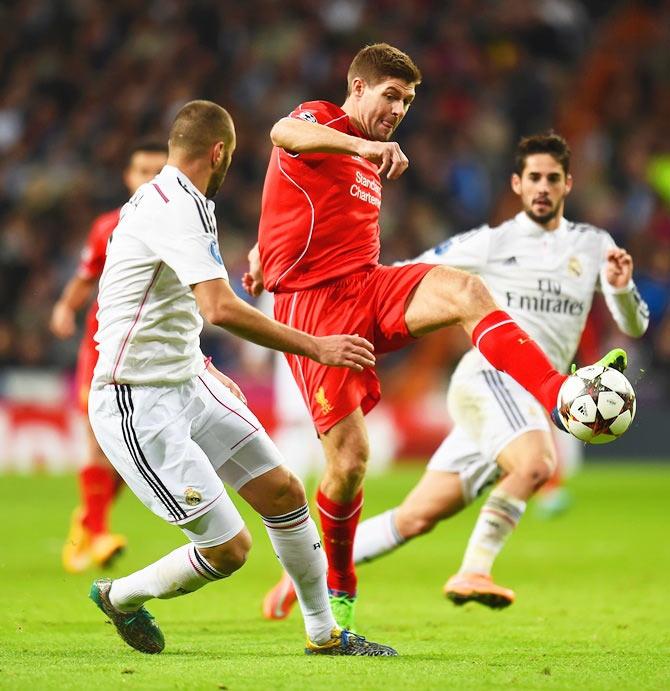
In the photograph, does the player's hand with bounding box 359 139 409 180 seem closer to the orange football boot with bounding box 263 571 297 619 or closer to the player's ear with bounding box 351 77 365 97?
the player's ear with bounding box 351 77 365 97

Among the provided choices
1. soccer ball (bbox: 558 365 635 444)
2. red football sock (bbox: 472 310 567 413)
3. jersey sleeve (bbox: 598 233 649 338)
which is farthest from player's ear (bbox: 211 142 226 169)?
jersey sleeve (bbox: 598 233 649 338)

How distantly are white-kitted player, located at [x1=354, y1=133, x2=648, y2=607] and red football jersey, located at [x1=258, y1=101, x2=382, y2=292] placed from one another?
87 cm

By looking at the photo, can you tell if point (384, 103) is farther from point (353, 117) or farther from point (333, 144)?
point (333, 144)

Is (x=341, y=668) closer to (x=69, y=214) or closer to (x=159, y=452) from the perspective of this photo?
(x=159, y=452)

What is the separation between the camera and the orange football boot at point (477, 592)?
21.6 ft

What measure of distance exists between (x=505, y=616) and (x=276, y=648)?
1709 mm

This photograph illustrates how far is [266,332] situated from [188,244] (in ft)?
1.37

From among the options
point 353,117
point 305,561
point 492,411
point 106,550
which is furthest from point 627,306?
point 106,550

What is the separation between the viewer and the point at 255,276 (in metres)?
6.44

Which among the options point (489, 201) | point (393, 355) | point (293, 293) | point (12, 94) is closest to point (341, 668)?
point (293, 293)

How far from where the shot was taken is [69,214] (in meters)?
17.3

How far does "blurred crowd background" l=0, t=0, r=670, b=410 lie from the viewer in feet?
56.0

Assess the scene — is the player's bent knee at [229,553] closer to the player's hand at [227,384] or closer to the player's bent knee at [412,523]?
the player's hand at [227,384]

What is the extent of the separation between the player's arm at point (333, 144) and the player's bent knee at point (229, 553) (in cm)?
147
